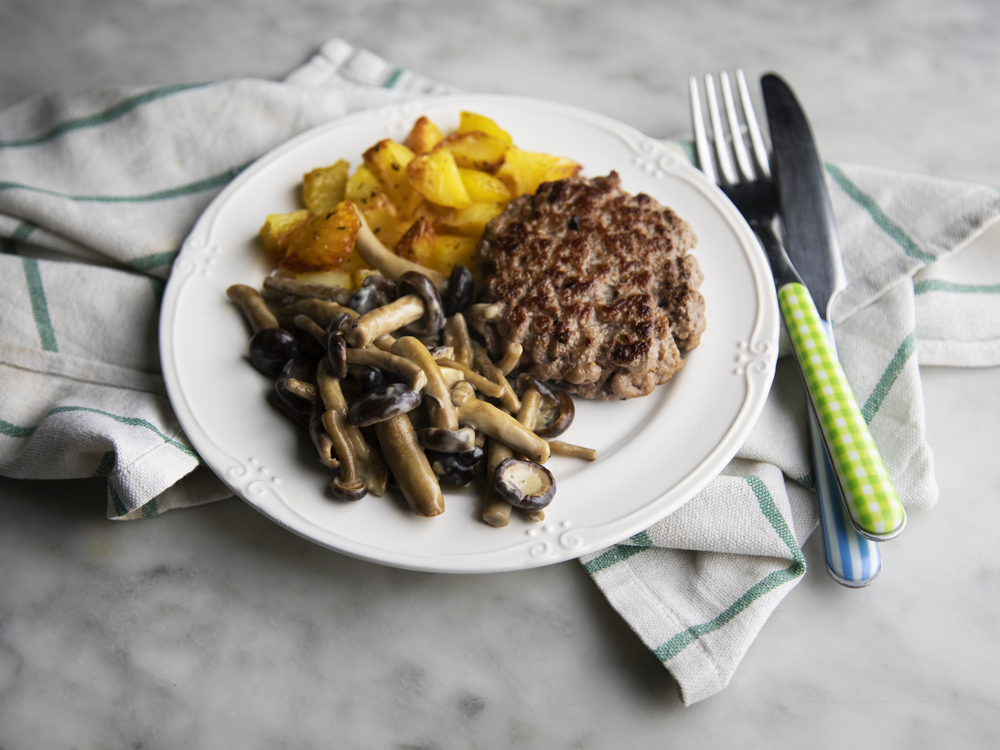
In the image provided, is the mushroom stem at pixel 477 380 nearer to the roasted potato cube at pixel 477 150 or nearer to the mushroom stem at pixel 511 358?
the mushroom stem at pixel 511 358

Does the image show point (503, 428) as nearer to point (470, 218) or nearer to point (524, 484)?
point (524, 484)

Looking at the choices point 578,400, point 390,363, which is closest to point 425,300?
point 390,363

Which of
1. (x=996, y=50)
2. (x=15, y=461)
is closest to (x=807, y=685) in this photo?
(x=15, y=461)

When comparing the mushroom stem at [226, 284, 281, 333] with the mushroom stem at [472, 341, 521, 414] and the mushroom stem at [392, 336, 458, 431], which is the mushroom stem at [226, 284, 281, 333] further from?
the mushroom stem at [472, 341, 521, 414]

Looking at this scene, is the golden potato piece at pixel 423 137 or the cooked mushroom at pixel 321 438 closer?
the cooked mushroom at pixel 321 438

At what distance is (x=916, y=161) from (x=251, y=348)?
13.7 ft

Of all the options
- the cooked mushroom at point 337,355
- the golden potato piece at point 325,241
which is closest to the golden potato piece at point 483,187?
the golden potato piece at point 325,241

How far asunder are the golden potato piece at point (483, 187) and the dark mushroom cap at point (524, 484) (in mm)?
1455

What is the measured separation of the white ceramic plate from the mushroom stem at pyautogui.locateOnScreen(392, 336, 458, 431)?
0.31m

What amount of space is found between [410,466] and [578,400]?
0.87 m

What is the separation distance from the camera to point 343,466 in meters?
2.87

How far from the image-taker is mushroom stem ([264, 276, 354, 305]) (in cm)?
331

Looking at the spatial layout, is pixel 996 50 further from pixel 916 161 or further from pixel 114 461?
pixel 114 461

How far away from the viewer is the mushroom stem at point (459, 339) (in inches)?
127
